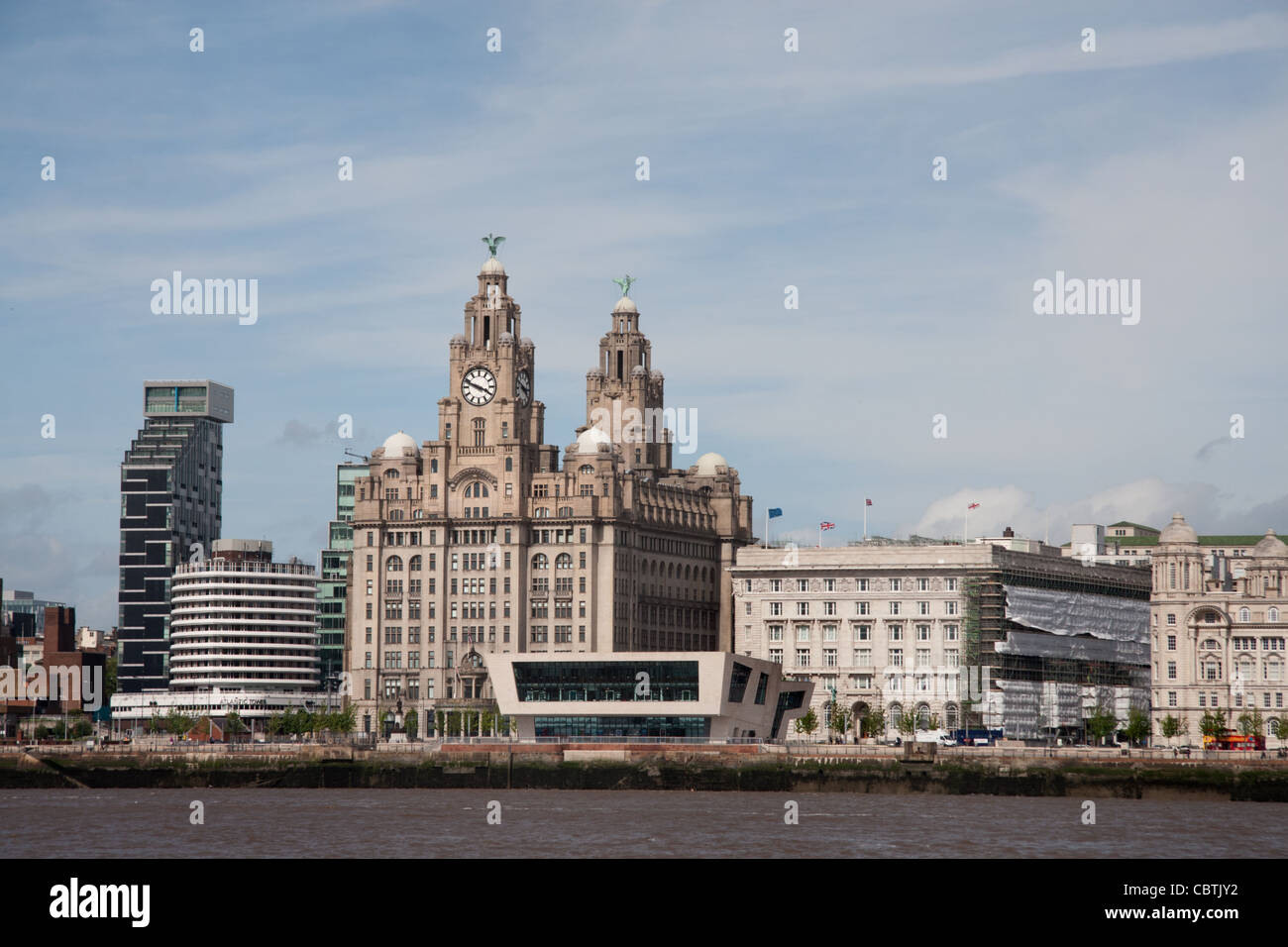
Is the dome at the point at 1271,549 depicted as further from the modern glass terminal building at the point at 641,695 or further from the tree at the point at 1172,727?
the modern glass terminal building at the point at 641,695

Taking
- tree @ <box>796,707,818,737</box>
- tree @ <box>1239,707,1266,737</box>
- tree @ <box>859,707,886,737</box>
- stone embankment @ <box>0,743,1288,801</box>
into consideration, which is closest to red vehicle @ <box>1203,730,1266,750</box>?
tree @ <box>1239,707,1266,737</box>

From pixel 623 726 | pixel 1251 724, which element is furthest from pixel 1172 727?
Answer: pixel 623 726

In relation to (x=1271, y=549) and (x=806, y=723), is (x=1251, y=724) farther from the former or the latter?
(x=806, y=723)

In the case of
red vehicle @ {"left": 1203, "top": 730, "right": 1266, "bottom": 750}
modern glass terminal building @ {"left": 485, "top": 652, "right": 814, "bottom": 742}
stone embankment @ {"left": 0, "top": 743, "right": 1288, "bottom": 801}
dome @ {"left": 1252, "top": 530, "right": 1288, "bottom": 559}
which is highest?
dome @ {"left": 1252, "top": 530, "right": 1288, "bottom": 559}

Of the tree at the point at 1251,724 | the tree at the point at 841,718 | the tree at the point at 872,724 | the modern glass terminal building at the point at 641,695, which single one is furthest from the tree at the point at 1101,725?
the modern glass terminal building at the point at 641,695

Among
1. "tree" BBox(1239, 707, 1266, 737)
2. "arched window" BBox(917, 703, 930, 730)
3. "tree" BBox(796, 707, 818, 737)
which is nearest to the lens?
"tree" BBox(1239, 707, 1266, 737)

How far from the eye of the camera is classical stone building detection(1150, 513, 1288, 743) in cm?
18412

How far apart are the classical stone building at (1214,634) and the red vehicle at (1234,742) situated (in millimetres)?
8987

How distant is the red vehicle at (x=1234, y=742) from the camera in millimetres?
167250

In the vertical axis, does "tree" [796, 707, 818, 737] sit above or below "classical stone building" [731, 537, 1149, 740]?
below

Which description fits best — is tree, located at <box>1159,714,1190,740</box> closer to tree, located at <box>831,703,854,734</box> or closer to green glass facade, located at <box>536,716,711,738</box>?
tree, located at <box>831,703,854,734</box>

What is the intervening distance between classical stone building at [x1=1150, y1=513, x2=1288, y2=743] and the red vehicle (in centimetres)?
899
